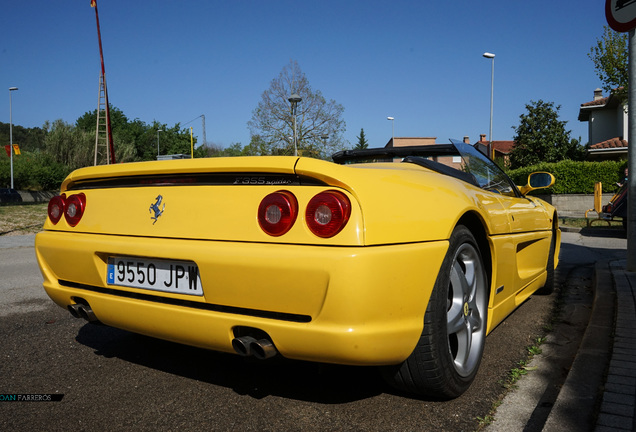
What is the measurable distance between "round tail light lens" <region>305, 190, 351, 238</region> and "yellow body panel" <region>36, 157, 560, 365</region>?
0.09 ft

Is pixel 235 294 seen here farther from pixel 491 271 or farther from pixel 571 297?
pixel 571 297

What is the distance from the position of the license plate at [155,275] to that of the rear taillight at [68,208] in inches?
16.2

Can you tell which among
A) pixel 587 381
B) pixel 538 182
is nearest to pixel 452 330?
pixel 587 381

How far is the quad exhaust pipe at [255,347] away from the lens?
2006 millimetres

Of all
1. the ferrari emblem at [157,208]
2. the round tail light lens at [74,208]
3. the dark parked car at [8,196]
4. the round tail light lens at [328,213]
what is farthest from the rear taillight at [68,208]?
the dark parked car at [8,196]

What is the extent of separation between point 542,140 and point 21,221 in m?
38.7

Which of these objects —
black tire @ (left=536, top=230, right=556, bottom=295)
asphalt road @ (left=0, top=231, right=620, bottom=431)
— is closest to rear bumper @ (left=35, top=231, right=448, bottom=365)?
asphalt road @ (left=0, top=231, right=620, bottom=431)

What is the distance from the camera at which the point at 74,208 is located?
272cm

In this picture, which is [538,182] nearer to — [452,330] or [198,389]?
[452,330]

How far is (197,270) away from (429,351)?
1.01 metres

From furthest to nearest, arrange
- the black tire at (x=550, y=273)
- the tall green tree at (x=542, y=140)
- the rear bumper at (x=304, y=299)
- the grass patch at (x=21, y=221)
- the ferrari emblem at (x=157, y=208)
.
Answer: the tall green tree at (x=542, y=140) < the grass patch at (x=21, y=221) < the black tire at (x=550, y=273) < the ferrari emblem at (x=157, y=208) < the rear bumper at (x=304, y=299)

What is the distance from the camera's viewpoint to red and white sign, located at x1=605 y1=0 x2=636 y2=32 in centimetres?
496

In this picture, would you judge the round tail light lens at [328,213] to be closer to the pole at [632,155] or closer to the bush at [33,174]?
the pole at [632,155]

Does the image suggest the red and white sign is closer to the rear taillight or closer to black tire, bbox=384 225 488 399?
black tire, bbox=384 225 488 399
